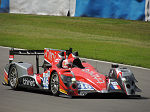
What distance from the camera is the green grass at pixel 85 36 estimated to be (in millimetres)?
20234

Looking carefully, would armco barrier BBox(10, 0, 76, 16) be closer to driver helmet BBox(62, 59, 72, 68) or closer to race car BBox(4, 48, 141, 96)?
race car BBox(4, 48, 141, 96)

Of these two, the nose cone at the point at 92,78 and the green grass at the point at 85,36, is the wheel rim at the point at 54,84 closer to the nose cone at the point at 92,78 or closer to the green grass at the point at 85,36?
the nose cone at the point at 92,78

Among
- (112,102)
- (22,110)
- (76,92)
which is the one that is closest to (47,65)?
(76,92)

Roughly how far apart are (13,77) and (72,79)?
8.37 ft

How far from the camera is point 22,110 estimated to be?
838 cm

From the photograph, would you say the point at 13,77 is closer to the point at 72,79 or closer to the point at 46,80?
the point at 46,80

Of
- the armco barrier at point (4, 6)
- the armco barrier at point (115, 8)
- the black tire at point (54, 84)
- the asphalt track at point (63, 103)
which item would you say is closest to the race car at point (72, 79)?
the black tire at point (54, 84)

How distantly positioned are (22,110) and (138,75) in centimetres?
717

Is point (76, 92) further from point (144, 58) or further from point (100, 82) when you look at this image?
point (144, 58)

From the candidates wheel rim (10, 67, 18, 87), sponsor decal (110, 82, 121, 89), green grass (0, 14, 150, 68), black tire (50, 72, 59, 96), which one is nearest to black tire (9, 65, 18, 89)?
wheel rim (10, 67, 18, 87)

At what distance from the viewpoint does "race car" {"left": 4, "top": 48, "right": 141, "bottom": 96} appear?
33.1 ft

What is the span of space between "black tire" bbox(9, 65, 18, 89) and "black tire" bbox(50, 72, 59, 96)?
1.55m

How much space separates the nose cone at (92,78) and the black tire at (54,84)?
462mm

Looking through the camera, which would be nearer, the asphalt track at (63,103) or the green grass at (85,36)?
the asphalt track at (63,103)
